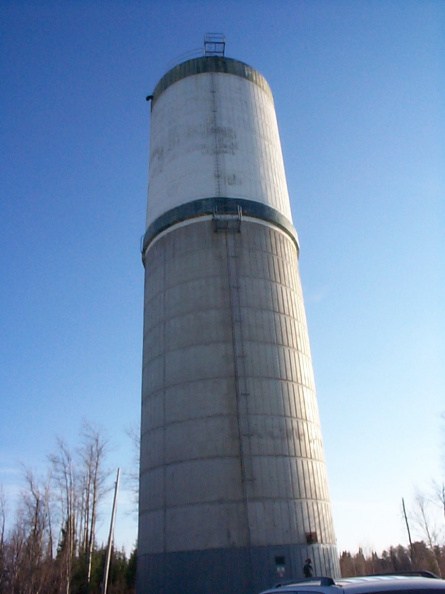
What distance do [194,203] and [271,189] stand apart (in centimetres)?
403

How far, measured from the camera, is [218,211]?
2167 centimetres

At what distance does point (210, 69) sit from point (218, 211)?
29.4ft

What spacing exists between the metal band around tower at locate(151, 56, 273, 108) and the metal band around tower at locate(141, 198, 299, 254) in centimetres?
824

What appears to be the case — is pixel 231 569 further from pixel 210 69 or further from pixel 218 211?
pixel 210 69

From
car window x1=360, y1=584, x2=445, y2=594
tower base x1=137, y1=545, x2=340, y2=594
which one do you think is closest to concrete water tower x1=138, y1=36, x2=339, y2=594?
tower base x1=137, y1=545, x2=340, y2=594

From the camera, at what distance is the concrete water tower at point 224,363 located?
1656 cm

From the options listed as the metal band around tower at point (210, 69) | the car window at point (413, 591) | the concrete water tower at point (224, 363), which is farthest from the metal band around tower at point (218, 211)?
the car window at point (413, 591)

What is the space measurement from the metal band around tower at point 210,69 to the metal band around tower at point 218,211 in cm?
824

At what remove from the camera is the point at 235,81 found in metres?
25.4

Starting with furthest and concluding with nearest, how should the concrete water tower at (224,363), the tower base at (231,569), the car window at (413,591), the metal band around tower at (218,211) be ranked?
the metal band around tower at (218,211)
the concrete water tower at (224,363)
the tower base at (231,569)
the car window at (413,591)

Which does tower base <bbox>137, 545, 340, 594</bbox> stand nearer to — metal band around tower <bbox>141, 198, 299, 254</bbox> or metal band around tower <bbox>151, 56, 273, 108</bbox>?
metal band around tower <bbox>141, 198, 299, 254</bbox>

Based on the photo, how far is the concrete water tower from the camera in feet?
54.3

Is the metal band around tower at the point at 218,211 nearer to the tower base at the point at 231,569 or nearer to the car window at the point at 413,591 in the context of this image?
the tower base at the point at 231,569

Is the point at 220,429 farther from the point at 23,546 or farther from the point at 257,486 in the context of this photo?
the point at 23,546
